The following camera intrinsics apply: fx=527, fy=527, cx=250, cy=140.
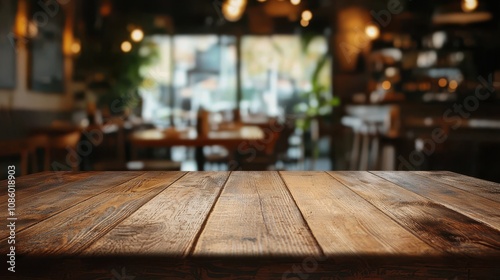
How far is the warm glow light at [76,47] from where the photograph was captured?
7469 mm

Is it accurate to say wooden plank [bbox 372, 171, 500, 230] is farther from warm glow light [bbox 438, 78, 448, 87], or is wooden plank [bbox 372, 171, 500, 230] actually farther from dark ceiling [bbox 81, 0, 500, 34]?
dark ceiling [bbox 81, 0, 500, 34]

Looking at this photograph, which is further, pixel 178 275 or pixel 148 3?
pixel 148 3

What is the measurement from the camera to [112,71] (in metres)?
7.83

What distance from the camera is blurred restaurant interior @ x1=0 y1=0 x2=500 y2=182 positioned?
19.8ft

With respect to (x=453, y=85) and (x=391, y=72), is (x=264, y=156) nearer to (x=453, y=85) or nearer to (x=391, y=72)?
(x=453, y=85)

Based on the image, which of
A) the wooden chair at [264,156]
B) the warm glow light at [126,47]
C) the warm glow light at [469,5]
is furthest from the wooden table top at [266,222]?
the warm glow light at [126,47]

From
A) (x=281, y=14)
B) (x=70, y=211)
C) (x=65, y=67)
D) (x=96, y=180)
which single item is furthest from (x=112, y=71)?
(x=70, y=211)

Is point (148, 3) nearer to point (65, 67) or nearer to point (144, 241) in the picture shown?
point (65, 67)

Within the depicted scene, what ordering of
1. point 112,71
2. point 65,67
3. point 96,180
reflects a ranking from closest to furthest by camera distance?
point 96,180, point 65,67, point 112,71

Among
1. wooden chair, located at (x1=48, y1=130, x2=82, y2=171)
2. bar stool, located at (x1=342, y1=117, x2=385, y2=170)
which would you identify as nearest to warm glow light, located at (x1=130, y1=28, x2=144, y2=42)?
wooden chair, located at (x1=48, y1=130, x2=82, y2=171)

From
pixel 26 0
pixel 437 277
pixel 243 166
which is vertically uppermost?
pixel 26 0

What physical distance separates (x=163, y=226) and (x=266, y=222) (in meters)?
0.19

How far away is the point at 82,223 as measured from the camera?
964 millimetres

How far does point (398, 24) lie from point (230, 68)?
271cm
